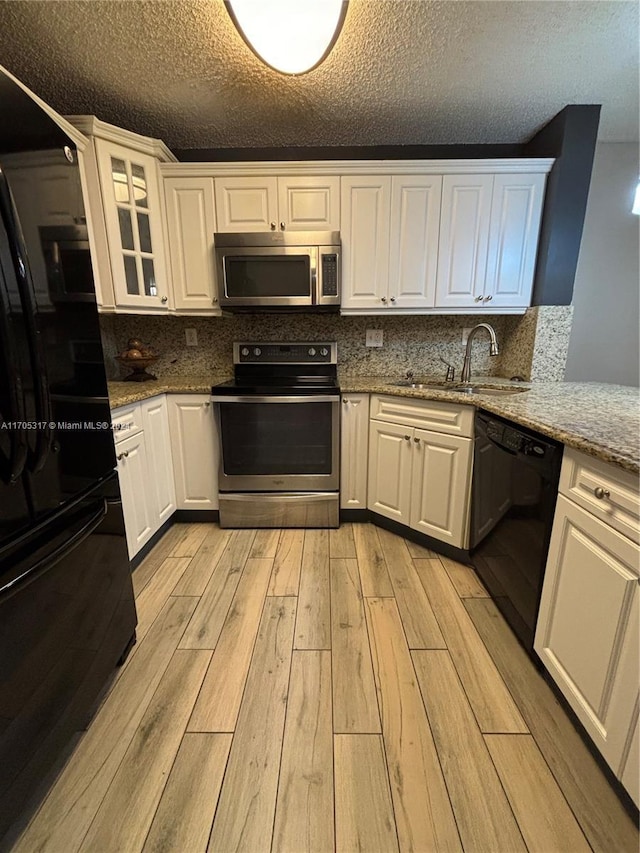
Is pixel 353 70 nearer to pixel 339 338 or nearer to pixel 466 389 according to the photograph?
pixel 339 338

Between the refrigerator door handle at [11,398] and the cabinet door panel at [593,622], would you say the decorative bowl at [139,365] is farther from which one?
the cabinet door panel at [593,622]

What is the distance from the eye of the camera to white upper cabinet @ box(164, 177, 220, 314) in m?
2.21

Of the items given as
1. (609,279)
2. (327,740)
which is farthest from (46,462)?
(609,279)

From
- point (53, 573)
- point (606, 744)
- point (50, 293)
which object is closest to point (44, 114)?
point (50, 293)

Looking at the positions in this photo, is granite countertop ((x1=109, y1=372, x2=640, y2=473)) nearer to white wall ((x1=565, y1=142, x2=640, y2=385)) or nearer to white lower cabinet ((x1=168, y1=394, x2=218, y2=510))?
white lower cabinet ((x1=168, y1=394, x2=218, y2=510))

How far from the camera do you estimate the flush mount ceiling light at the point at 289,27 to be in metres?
1.07

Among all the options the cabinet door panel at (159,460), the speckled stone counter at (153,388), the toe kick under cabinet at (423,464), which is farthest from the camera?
the cabinet door panel at (159,460)

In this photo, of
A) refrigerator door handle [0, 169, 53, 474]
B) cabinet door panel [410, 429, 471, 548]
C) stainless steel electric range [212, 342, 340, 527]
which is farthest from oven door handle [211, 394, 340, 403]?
refrigerator door handle [0, 169, 53, 474]

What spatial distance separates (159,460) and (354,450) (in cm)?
121

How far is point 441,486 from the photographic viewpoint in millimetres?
1983

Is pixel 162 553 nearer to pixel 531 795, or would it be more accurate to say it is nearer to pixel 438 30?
pixel 531 795

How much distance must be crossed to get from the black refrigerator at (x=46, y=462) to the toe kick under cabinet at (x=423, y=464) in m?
1.49

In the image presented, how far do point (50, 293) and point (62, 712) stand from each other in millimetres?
1168

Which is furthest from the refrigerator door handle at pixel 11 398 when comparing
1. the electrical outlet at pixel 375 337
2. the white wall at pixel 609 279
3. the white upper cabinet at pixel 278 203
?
the white wall at pixel 609 279
